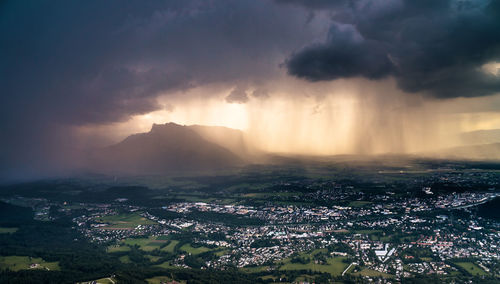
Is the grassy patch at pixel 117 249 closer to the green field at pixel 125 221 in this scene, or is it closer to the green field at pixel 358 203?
the green field at pixel 125 221

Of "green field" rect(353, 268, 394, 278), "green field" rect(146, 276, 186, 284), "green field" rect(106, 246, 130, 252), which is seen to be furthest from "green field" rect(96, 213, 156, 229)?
"green field" rect(353, 268, 394, 278)

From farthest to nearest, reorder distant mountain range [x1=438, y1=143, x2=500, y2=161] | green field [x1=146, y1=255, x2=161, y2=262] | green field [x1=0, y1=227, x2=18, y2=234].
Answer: distant mountain range [x1=438, y1=143, x2=500, y2=161] → green field [x1=0, y1=227, x2=18, y2=234] → green field [x1=146, y1=255, x2=161, y2=262]

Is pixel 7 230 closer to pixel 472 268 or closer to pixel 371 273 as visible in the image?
pixel 371 273

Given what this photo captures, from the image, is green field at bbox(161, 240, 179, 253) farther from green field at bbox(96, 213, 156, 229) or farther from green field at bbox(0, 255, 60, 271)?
green field at bbox(0, 255, 60, 271)

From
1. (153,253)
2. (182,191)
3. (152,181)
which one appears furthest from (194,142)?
(153,253)

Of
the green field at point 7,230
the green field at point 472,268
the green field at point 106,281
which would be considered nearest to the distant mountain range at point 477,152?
the green field at point 472,268
